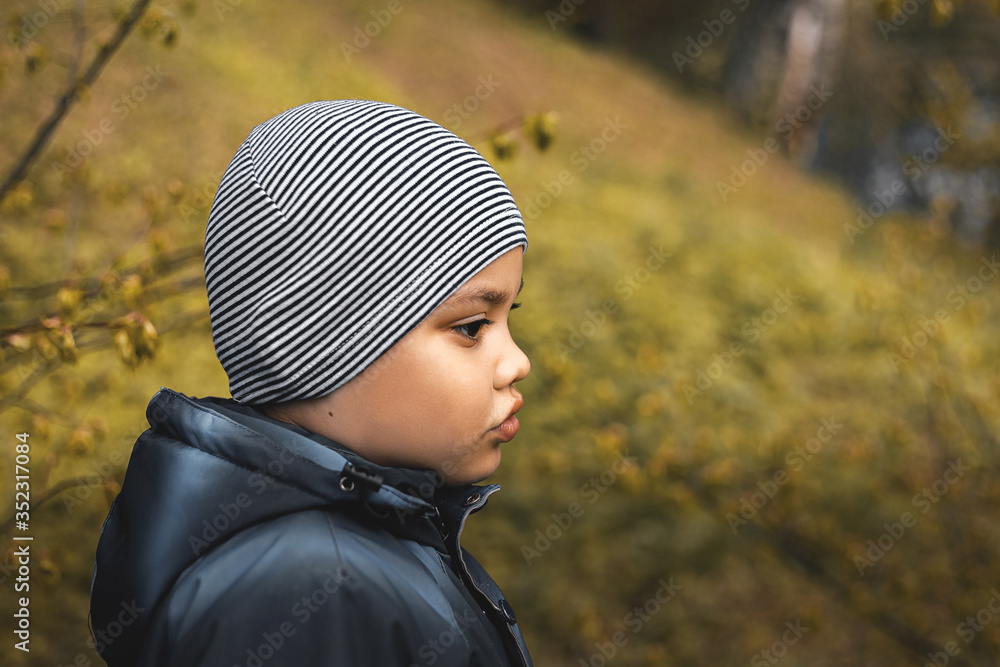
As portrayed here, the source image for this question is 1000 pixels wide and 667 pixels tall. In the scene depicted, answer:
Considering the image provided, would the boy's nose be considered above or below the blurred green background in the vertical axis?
above

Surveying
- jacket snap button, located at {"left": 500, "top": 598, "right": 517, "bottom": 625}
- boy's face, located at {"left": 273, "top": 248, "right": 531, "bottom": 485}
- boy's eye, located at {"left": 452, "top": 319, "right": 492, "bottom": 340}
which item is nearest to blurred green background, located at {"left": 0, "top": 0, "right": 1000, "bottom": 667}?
boy's face, located at {"left": 273, "top": 248, "right": 531, "bottom": 485}

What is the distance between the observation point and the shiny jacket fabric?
97cm

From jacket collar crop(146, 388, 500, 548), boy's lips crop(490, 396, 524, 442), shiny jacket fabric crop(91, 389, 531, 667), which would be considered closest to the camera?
shiny jacket fabric crop(91, 389, 531, 667)

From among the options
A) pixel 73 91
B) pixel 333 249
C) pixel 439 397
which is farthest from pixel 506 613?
pixel 73 91

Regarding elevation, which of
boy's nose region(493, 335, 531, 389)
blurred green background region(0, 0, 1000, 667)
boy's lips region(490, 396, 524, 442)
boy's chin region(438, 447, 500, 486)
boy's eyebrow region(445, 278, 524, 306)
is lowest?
blurred green background region(0, 0, 1000, 667)

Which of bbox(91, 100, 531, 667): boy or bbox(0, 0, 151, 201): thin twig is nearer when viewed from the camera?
bbox(91, 100, 531, 667): boy

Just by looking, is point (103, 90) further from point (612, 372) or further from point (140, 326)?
point (140, 326)

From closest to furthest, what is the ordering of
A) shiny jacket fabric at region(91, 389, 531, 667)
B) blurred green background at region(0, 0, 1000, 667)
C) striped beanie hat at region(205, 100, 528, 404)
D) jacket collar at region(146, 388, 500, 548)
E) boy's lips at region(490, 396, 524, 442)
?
shiny jacket fabric at region(91, 389, 531, 667), jacket collar at region(146, 388, 500, 548), striped beanie hat at region(205, 100, 528, 404), boy's lips at region(490, 396, 524, 442), blurred green background at region(0, 0, 1000, 667)

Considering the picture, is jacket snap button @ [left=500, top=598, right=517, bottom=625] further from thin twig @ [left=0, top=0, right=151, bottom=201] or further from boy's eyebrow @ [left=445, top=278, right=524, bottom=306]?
thin twig @ [left=0, top=0, right=151, bottom=201]

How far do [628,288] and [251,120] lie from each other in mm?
4062

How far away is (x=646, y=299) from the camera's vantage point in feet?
24.1

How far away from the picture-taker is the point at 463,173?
50.7 inches

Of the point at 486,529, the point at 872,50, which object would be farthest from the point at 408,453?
the point at 872,50

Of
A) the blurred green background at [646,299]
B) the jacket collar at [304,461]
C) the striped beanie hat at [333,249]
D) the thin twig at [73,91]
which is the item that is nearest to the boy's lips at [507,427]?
the jacket collar at [304,461]
